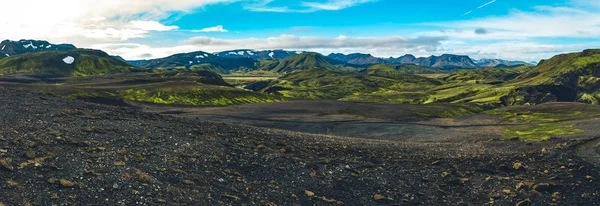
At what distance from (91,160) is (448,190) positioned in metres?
30.3

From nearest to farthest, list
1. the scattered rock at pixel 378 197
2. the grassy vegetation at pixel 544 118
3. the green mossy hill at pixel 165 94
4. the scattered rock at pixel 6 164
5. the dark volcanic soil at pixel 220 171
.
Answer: the scattered rock at pixel 6 164 → the dark volcanic soil at pixel 220 171 → the scattered rock at pixel 378 197 → the grassy vegetation at pixel 544 118 → the green mossy hill at pixel 165 94

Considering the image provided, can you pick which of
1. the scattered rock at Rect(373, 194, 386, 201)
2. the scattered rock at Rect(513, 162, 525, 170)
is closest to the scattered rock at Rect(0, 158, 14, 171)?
the scattered rock at Rect(373, 194, 386, 201)

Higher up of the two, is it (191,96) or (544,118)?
(191,96)

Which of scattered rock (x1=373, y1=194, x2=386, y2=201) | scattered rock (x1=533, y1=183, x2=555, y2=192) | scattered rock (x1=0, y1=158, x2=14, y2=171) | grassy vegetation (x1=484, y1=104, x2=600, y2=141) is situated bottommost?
grassy vegetation (x1=484, y1=104, x2=600, y2=141)

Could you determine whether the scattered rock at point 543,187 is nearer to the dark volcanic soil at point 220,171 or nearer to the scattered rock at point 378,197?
the dark volcanic soil at point 220,171

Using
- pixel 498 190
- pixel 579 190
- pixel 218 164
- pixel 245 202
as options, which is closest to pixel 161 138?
pixel 218 164

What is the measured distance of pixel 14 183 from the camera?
2030 cm

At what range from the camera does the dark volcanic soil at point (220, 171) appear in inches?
892

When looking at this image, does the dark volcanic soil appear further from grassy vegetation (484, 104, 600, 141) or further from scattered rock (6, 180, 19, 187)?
grassy vegetation (484, 104, 600, 141)

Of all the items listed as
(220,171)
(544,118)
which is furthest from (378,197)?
(544,118)

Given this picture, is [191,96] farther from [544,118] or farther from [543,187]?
[543,187]

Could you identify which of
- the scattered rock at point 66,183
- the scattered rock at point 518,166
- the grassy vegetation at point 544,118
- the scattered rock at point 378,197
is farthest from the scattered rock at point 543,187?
the grassy vegetation at point 544,118

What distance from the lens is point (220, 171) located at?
30.3 m

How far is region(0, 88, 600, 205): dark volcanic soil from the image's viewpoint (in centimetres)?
2266
